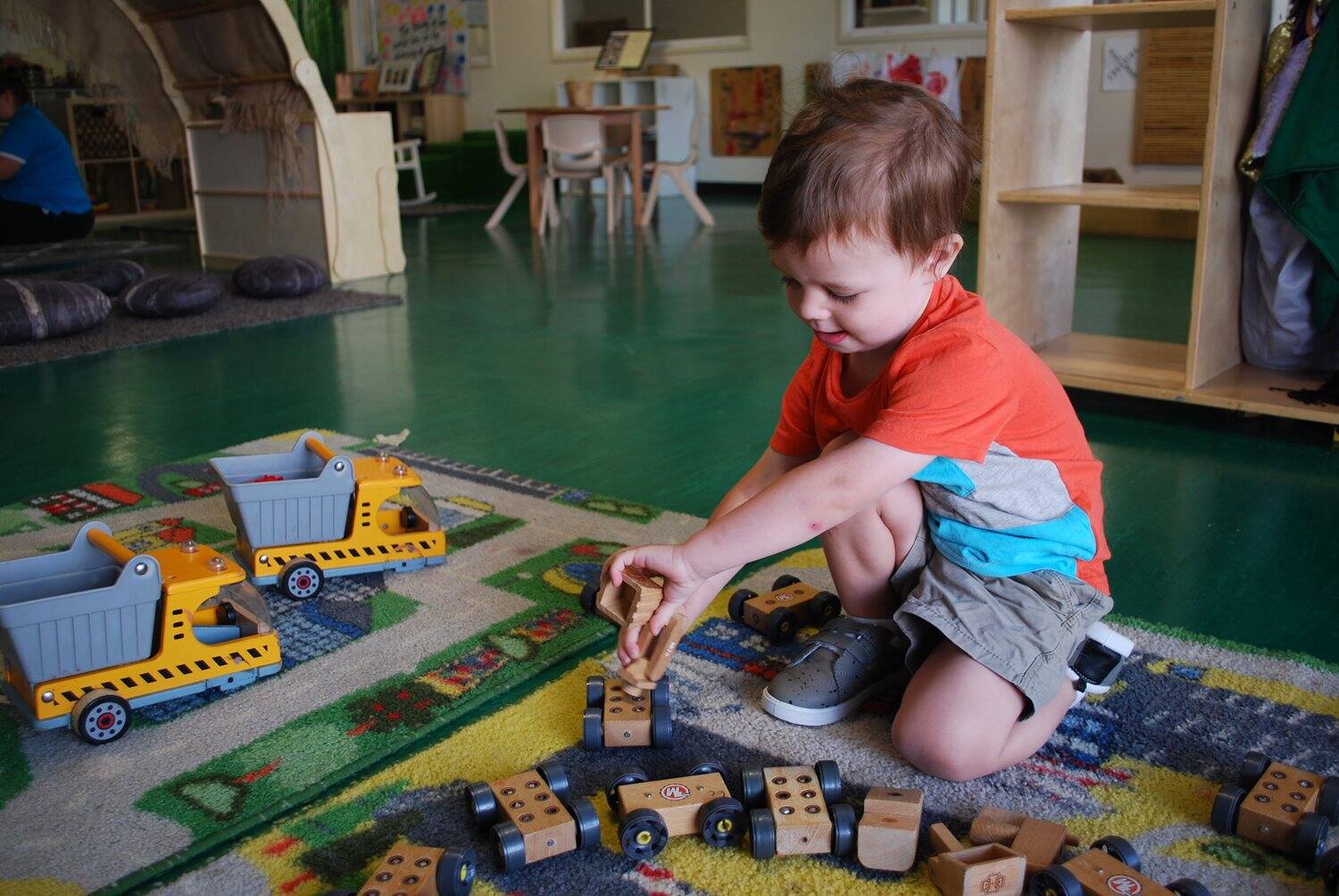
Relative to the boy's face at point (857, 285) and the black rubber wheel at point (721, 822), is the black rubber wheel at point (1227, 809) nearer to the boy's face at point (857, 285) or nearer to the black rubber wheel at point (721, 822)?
the black rubber wheel at point (721, 822)

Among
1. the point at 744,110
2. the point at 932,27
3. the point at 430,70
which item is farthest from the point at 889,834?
the point at 430,70

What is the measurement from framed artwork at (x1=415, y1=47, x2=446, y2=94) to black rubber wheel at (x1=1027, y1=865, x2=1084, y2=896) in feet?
37.3

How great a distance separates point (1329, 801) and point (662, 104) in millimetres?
8955

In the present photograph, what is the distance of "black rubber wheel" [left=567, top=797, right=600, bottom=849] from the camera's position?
1130mm

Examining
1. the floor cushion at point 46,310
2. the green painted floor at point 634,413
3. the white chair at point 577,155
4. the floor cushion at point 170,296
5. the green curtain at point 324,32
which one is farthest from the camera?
the green curtain at point 324,32

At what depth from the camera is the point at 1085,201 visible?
267 centimetres

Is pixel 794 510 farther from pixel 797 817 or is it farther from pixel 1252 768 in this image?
pixel 1252 768

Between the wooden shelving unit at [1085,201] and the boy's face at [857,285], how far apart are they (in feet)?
5.10

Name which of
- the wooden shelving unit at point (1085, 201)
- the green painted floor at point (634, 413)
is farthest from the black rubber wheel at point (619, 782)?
the wooden shelving unit at point (1085, 201)

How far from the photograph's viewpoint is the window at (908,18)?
7.94 m

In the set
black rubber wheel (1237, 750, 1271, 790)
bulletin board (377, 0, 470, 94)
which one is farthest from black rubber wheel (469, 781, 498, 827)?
bulletin board (377, 0, 470, 94)

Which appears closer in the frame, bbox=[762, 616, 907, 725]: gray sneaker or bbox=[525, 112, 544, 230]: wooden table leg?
bbox=[762, 616, 907, 725]: gray sneaker

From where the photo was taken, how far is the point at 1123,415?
110 inches

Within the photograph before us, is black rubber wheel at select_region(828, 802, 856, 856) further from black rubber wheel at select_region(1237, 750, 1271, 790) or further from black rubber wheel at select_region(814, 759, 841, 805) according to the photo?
black rubber wheel at select_region(1237, 750, 1271, 790)
